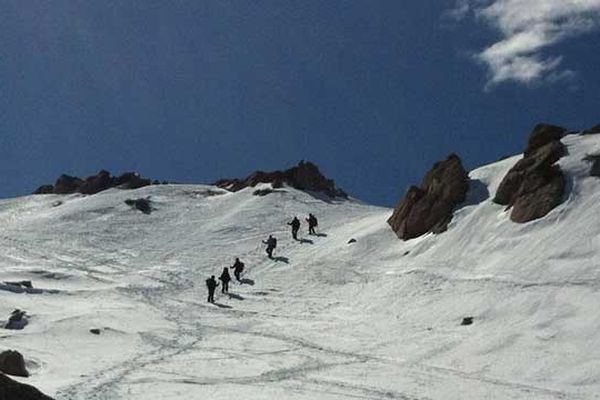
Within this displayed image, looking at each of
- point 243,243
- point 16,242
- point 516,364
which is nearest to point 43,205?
point 16,242

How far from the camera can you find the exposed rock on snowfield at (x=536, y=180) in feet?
116

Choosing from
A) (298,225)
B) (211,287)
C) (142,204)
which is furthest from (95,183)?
(211,287)

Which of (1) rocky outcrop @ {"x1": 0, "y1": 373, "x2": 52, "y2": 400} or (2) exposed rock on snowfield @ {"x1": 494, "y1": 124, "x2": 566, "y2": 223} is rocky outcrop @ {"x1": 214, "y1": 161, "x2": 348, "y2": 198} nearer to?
(2) exposed rock on snowfield @ {"x1": 494, "y1": 124, "x2": 566, "y2": 223}

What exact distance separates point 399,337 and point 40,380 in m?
13.7

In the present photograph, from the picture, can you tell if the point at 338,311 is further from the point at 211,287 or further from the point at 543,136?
the point at 543,136

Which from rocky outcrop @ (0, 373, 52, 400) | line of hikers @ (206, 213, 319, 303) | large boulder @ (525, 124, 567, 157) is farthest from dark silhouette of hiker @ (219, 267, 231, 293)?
rocky outcrop @ (0, 373, 52, 400)

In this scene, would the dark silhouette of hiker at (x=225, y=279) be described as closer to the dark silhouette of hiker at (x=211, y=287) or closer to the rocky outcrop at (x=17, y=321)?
the dark silhouette of hiker at (x=211, y=287)

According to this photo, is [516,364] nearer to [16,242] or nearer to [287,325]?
[287,325]

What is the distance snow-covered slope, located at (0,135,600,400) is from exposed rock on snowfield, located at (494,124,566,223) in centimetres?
69

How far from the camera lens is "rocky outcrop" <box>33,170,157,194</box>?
9719cm

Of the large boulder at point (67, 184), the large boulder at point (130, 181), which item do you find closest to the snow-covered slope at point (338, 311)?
the large boulder at point (130, 181)

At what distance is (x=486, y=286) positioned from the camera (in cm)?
3019

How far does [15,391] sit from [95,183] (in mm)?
90642

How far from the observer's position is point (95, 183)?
329ft
